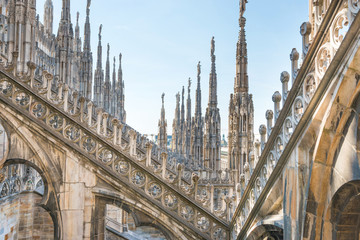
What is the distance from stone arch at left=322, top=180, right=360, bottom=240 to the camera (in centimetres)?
515

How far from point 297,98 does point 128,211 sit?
4.70 m

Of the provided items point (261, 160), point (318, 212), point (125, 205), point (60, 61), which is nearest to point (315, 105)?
point (318, 212)

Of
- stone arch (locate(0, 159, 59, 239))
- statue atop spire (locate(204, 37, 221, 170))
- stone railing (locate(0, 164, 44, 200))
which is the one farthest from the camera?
statue atop spire (locate(204, 37, 221, 170))

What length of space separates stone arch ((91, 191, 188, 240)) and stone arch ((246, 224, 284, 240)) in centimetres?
165

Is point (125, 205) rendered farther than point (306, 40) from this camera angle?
Yes

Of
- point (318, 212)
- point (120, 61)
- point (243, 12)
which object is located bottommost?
point (318, 212)

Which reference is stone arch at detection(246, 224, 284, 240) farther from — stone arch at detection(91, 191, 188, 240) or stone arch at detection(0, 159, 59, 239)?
stone arch at detection(0, 159, 59, 239)

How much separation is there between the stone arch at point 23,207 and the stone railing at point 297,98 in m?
7.16

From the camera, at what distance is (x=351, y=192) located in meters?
5.04

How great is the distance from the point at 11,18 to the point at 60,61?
9.69m

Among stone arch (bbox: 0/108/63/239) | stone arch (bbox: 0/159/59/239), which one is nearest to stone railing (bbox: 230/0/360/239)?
stone arch (bbox: 0/108/63/239)

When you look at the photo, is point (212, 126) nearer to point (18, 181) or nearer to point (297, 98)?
point (18, 181)

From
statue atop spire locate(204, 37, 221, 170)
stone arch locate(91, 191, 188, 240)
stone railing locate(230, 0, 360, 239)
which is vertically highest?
statue atop spire locate(204, 37, 221, 170)

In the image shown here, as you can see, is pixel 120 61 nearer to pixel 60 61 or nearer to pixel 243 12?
pixel 60 61
